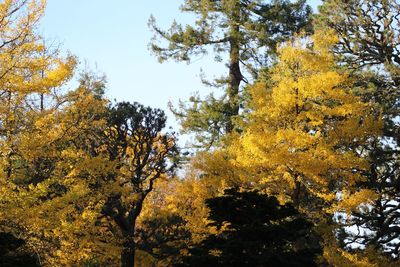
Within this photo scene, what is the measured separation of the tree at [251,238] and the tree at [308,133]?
3059 mm

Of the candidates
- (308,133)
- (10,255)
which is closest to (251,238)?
(10,255)

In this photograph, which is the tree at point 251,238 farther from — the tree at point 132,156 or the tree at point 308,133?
the tree at point 132,156

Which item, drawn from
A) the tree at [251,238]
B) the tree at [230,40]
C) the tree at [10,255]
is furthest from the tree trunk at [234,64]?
the tree at [10,255]

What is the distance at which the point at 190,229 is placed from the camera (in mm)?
15312

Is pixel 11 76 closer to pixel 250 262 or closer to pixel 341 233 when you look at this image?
pixel 250 262

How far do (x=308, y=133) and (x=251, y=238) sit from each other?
4.69m

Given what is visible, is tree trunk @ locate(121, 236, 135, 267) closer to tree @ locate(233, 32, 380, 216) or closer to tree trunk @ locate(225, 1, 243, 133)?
tree @ locate(233, 32, 380, 216)

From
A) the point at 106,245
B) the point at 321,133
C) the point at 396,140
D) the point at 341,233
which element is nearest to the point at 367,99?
the point at 396,140

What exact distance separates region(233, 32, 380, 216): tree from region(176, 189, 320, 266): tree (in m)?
3.06

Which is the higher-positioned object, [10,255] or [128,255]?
[128,255]

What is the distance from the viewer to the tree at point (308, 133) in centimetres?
1210

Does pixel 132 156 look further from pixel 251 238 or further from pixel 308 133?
pixel 251 238

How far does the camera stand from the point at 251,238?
28.7 ft

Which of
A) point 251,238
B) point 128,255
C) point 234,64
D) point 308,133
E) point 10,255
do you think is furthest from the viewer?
point 234,64
